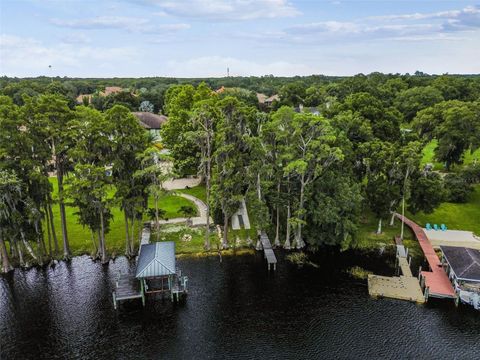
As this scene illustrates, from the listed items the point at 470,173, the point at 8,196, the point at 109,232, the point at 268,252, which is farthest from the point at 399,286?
the point at 8,196

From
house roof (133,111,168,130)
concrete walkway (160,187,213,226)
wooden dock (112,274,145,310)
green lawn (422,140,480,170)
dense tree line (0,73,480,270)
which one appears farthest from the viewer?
house roof (133,111,168,130)

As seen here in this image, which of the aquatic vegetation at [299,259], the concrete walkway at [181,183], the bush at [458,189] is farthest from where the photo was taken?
the concrete walkway at [181,183]

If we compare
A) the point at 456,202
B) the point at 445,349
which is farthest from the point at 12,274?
the point at 456,202

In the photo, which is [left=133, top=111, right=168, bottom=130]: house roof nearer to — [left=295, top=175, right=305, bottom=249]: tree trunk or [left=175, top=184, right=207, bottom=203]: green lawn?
[left=175, top=184, right=207, bottom=203]: green lawn

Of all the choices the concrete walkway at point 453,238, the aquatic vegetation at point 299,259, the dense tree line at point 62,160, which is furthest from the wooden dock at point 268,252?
the concrete walkway at point 453,238

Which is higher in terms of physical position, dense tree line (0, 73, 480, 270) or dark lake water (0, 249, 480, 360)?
dense tree line (0, 73, 480, 270)

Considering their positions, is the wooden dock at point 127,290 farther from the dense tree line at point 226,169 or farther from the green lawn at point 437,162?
the green lawn at point 437,162

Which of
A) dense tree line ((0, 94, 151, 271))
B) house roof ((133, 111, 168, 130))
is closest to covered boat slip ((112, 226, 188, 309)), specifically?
dense tree line ((0, 94, 151, 271))
